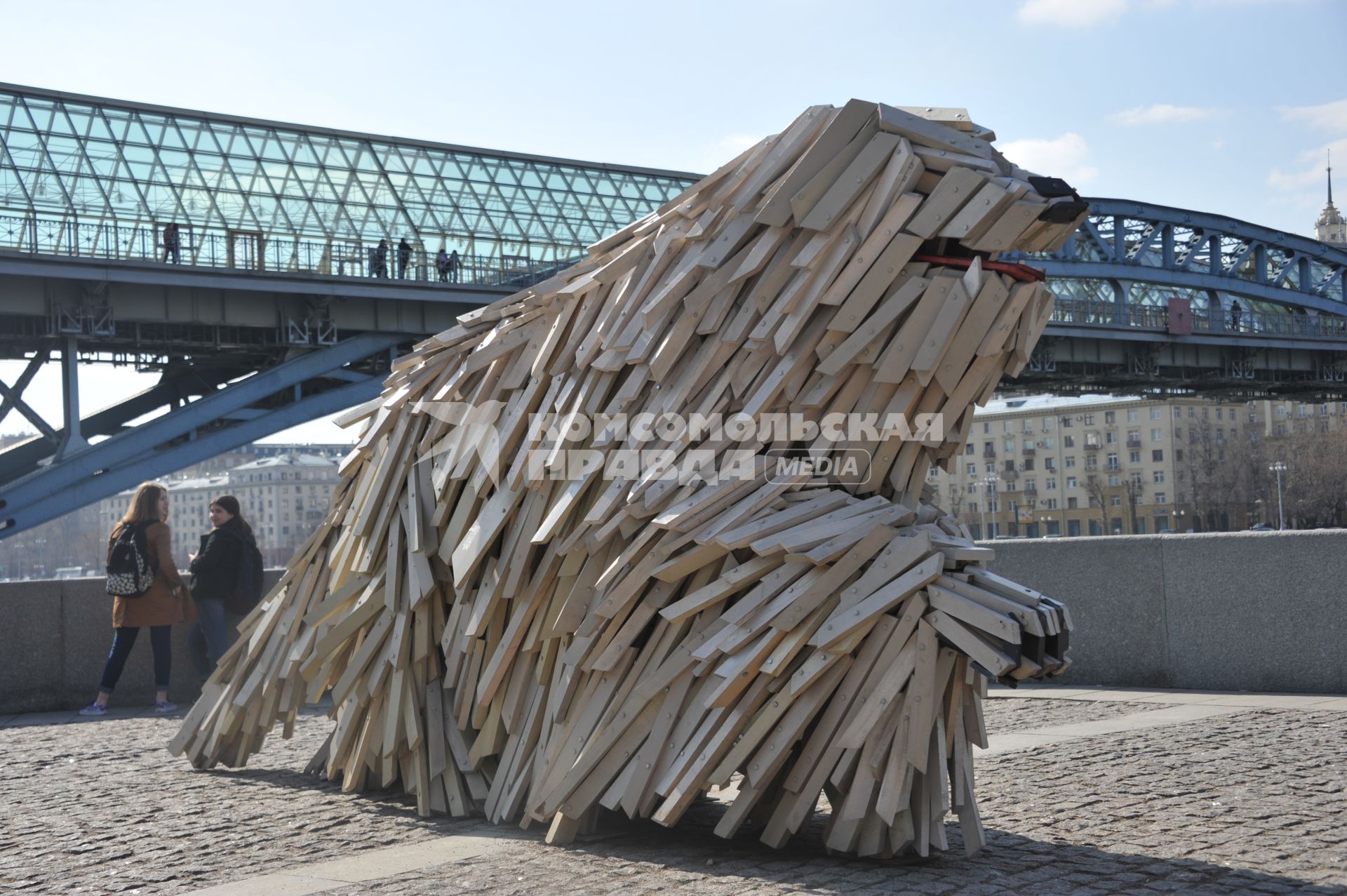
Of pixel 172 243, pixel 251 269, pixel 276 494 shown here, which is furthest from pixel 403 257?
pixel 276 494

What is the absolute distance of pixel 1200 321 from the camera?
178 feet

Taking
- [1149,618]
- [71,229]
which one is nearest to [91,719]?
[1149,618]

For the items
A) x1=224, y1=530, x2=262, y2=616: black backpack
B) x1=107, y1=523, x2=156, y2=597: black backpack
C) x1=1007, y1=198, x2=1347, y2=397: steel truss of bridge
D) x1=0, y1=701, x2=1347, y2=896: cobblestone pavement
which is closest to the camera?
x1=0, y1=701, x2=1347, y2=896: cobblestone pavement

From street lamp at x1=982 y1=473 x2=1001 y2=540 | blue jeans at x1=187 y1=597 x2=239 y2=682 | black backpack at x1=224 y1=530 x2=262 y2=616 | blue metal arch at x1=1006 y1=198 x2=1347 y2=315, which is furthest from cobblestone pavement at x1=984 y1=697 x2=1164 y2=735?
street lamp at x1=982 y1=473 x2=1001 y2=540

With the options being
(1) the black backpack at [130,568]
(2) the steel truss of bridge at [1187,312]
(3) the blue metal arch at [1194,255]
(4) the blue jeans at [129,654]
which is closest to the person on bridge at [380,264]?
(2) the steel truss of bridge at [1187,312]

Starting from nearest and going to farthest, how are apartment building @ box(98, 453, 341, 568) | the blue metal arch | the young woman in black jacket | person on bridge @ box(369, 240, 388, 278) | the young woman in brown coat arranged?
the young woman in brown coat < the young woman in black jacket < person on bridge @ box(369, 240, 388, 278) < the blue metal arch < apartment building @ box(98, 453, 341, 568)

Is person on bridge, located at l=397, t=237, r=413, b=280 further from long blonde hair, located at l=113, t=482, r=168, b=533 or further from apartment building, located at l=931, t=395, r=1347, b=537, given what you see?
apartment building, located at l=931, t=395, r=1347, b=537

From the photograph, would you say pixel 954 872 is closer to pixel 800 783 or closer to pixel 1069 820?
pixel 800 783

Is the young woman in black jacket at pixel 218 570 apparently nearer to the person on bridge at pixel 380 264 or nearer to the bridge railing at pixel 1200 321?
the person on bridge at pixel 380 264

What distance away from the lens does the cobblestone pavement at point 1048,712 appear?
8.85 metres

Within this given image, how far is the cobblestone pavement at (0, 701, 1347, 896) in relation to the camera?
4.74 meters

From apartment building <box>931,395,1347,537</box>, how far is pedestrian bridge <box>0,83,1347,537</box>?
1125 inches

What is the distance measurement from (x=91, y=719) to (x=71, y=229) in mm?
20143

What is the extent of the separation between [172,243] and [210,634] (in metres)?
18.7
